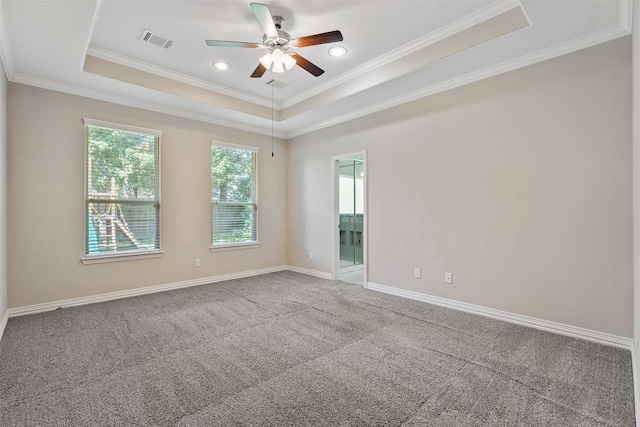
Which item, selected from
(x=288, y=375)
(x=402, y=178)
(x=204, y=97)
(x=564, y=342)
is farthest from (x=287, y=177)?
(x=564, y=342)

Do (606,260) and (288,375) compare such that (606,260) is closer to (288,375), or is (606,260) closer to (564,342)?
(564,342)

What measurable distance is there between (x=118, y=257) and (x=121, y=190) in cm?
92

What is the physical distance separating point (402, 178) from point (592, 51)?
7.32ft

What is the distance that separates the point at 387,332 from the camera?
3.03 m

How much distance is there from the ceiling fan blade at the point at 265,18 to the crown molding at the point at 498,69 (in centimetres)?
214

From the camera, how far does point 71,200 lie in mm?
3842

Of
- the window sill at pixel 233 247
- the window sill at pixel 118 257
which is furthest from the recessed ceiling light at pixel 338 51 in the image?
the window sill at pixel 118 257

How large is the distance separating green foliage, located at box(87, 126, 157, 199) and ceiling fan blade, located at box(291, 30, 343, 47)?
291 cm

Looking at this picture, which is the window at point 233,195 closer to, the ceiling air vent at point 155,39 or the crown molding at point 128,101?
the crown molding at point 128,101

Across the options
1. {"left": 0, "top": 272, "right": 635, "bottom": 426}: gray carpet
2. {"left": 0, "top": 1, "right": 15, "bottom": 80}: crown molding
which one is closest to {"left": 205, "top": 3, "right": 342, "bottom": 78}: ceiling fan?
{"left": 0, "top": 1, "right": 15, "bottom": 80}: crown molding

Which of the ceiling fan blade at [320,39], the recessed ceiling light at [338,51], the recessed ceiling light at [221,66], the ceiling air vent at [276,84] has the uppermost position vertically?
the recessed ceiling light at [221,66]

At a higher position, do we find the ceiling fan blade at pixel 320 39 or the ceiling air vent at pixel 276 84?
the ceiling air vent at pixel 276 84

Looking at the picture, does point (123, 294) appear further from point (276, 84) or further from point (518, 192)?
point (518, 192)

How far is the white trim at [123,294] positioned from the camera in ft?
11.7
